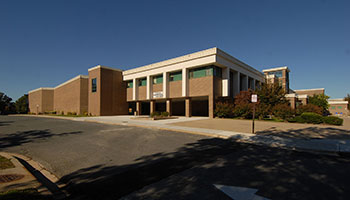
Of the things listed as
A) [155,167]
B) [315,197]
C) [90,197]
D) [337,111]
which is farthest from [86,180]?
[337,111]

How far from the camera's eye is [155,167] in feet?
16.4

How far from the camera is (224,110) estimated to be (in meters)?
24.6

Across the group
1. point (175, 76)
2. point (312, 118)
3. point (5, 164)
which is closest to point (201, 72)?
point (175, 76)

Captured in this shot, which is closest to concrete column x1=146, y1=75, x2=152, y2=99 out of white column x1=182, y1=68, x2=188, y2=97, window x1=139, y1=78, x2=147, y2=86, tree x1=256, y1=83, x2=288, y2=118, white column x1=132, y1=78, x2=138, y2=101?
window x1=139, y1=78, x2=147, y2=86

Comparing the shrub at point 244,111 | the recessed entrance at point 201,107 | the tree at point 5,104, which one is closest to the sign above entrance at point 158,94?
the recessed entrance at point 201,107

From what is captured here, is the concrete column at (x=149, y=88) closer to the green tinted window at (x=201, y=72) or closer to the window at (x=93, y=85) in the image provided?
the green tinted window at (x=201, y=72)

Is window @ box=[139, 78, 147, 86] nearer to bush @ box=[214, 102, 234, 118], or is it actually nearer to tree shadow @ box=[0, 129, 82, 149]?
bush @ box=[214, 102, 234, 118]

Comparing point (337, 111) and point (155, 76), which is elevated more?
point (155, 76)

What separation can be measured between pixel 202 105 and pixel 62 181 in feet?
106

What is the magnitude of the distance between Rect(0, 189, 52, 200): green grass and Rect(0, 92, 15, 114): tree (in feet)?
321

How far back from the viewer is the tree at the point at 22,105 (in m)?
70.9

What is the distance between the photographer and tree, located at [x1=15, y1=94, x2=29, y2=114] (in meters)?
70.9

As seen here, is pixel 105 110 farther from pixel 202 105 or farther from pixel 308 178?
pixel 308 178

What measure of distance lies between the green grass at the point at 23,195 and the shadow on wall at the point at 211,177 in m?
0.54
